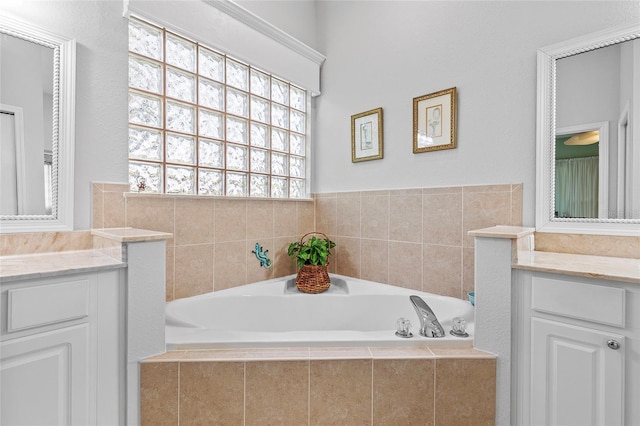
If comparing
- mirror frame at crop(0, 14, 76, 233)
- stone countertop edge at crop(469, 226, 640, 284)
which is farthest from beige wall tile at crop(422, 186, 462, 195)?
mirror frame at crop(0, 14, 76, 233)

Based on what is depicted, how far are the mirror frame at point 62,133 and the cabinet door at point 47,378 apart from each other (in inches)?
23.8

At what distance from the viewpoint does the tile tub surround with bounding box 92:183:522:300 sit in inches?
67.7

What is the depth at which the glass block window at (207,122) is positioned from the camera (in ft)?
5.78

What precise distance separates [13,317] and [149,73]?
139 centimetres

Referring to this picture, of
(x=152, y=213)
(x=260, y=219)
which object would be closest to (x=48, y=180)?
(x=152, y=213)

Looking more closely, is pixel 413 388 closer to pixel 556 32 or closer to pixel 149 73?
pixel 556 32

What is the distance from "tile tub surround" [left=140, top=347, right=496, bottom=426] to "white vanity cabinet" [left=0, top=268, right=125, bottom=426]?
0.45 ft

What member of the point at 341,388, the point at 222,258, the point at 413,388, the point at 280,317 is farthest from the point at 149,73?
the point at 413,388

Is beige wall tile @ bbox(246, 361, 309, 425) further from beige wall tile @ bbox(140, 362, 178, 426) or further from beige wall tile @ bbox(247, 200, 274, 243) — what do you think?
beige wall tile @ bbox(247, 200, 274, 243)

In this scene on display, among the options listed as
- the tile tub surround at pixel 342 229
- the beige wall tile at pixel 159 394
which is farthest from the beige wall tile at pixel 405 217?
the beige wall tile at pixel 159 394

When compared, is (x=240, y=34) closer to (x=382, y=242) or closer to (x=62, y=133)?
(x=62, y=133)

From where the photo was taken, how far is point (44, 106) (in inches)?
54.9

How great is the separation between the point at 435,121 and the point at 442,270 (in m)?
0.94

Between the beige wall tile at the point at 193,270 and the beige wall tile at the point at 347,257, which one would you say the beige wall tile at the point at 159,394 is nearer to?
the beige wall tile at the point at 193,270
